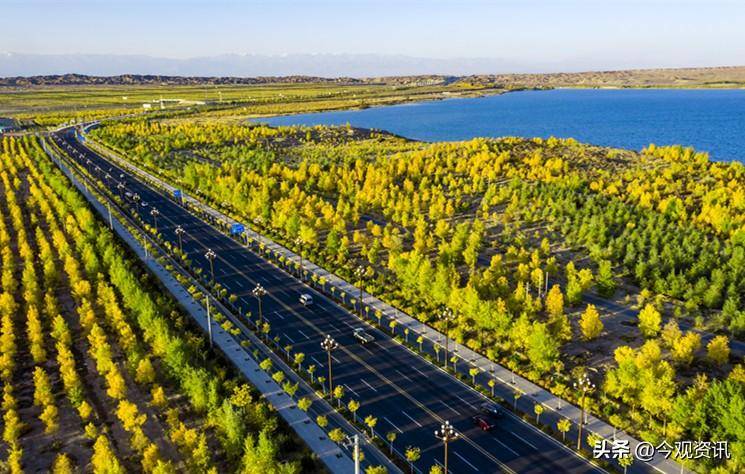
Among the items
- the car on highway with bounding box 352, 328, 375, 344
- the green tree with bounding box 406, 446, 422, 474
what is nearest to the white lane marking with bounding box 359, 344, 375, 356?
the car on highway with bounding box 352, 328, 375, 344

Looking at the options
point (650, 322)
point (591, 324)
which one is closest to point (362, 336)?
point (591, 324)

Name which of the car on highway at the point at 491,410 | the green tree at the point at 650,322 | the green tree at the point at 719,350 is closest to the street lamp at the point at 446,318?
the car on highway at the point at 491,410

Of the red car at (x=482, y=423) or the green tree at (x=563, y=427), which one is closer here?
the green tree at (x=563, y=427)

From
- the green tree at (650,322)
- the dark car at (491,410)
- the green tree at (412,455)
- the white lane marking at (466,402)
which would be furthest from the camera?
the green tree at (650,322)

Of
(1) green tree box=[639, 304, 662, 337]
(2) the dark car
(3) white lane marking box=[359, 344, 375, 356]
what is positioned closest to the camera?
(2) the dark car

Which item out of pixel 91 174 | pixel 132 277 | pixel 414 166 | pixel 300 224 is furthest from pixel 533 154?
pixel 91 174

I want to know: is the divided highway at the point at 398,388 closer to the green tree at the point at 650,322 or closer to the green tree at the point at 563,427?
the green tree at the point at 563,427

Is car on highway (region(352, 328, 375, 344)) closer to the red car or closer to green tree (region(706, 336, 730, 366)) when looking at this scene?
the red car

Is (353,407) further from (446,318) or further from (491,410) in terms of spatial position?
(446,318)
